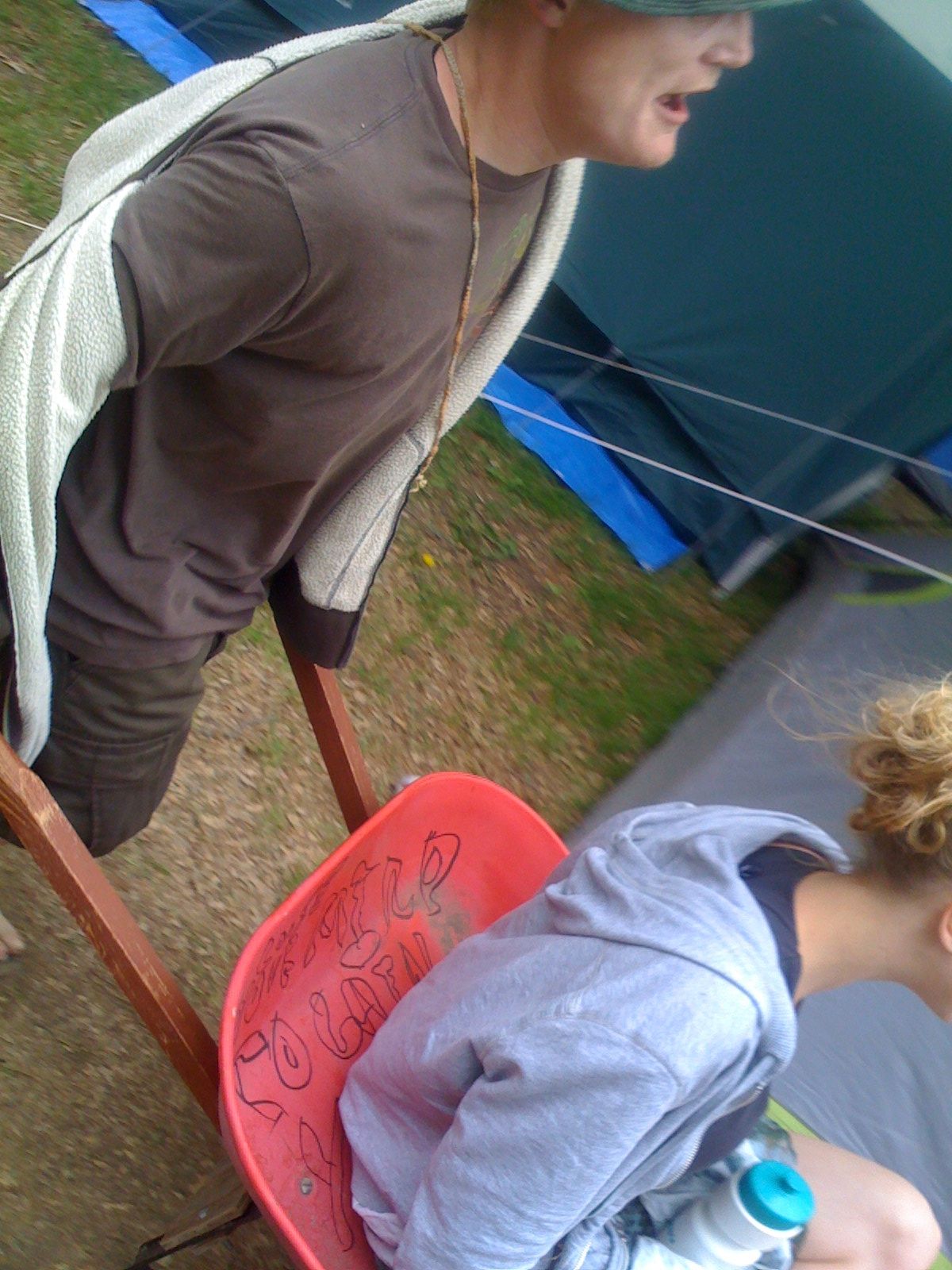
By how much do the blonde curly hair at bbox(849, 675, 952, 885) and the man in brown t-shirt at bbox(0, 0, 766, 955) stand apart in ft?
2.17

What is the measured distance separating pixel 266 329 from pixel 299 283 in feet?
0.19

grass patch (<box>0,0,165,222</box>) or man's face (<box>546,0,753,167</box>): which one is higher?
man's face (<box>546,0,753,167</box>)

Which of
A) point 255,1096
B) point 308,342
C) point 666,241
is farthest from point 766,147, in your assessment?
point 255,1096

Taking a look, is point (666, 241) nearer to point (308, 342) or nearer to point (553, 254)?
point (553, 254)

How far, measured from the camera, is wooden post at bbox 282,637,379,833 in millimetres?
1440

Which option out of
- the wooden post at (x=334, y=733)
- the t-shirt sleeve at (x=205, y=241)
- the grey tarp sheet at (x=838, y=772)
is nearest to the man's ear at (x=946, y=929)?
the grey tarp sheet at (x=838, y=772)

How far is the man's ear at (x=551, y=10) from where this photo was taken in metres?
0.89

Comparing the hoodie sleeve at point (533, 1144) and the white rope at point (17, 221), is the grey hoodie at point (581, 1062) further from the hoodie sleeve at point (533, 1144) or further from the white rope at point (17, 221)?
the white rope at point (17, 221)

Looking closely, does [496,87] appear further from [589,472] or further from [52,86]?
[52,86]

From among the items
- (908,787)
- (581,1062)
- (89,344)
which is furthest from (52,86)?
(581,1062)

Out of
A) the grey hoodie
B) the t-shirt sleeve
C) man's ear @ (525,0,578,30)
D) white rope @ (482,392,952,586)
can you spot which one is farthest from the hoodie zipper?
white rope @ (482,392,952,586)

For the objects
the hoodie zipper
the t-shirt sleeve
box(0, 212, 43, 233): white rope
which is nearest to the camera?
the t-shirt sleeve

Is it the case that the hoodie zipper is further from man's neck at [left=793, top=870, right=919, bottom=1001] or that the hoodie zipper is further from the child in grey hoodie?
man's neck at [left=793, top=870, right=919, bottom=1001]

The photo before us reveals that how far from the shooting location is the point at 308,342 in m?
0.90
